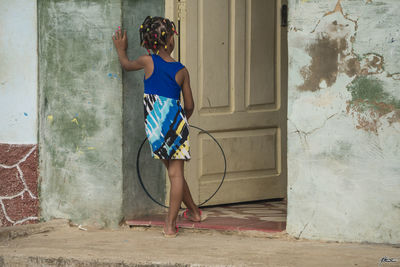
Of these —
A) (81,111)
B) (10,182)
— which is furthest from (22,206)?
(81,111)

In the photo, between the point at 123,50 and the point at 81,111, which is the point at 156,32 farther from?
the point at 81,111

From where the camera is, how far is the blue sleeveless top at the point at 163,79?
5.23m

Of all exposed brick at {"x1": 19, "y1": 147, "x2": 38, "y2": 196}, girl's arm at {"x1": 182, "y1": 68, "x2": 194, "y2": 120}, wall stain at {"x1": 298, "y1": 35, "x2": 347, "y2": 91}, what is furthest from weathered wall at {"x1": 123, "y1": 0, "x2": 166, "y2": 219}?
wall stain at {"x1": 298, "y1": 35, "x2": 347, "y2": 91}

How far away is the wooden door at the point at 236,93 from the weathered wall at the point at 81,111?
0.75 m

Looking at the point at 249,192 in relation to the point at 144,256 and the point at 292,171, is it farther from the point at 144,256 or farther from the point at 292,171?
the point at 144,256

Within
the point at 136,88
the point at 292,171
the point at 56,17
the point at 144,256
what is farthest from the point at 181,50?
the point at 144,256

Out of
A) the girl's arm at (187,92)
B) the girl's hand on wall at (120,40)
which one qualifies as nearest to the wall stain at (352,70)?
the girl's arm at (187,92)

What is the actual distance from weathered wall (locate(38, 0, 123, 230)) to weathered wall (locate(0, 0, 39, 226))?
0.27 feet

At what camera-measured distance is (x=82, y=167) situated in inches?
227

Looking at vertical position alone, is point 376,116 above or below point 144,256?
above

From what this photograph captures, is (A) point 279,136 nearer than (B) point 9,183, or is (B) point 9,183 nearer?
(B) point 9,183

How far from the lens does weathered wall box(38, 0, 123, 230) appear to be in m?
5.66

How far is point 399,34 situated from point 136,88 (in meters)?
2.12

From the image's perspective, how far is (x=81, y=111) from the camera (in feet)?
18.8
